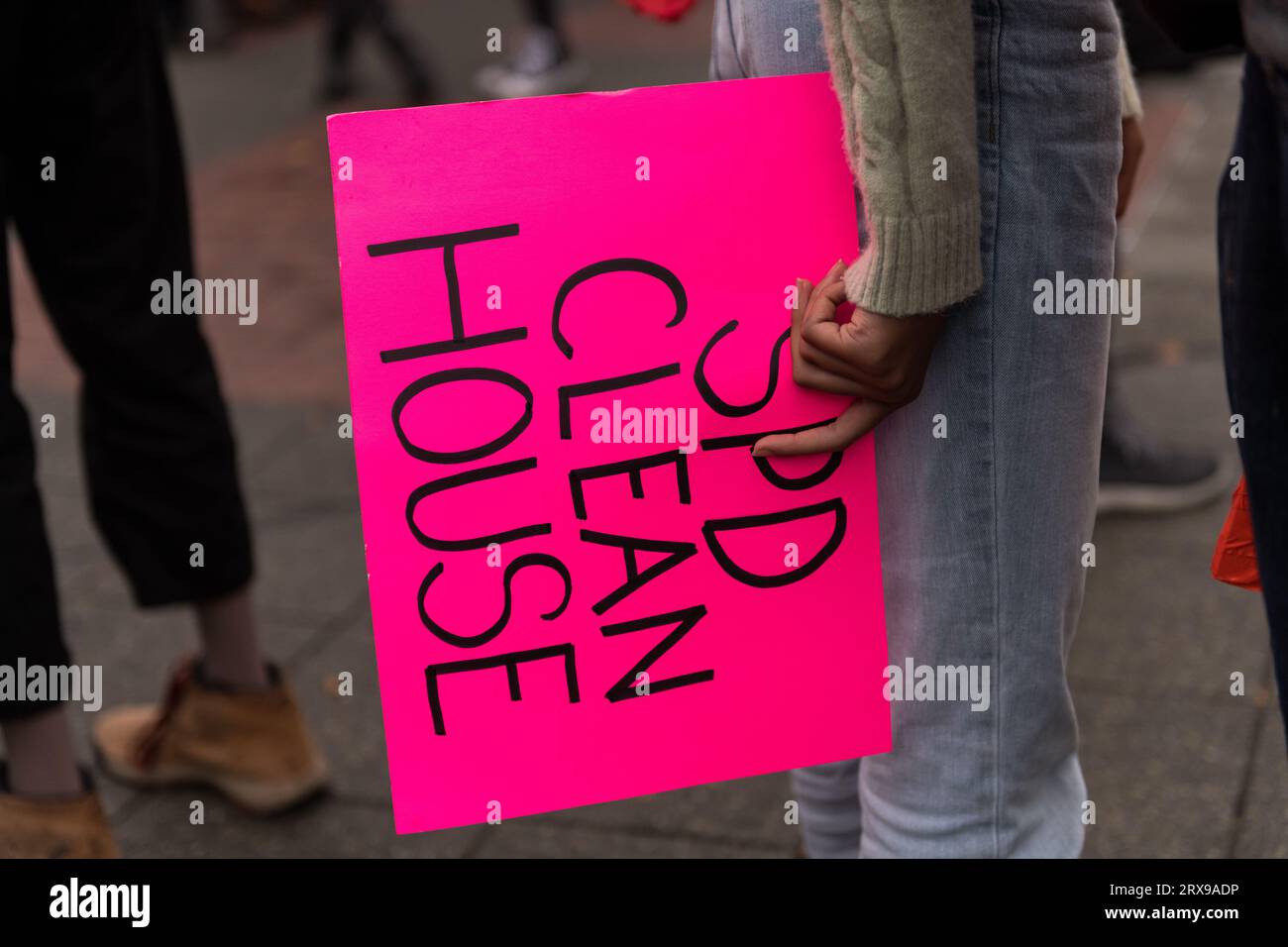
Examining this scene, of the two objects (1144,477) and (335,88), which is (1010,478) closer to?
(1144,477)

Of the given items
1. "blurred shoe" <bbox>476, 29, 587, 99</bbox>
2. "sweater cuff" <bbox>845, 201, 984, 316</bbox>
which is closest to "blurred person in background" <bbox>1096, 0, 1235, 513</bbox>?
"sweater cuff" <bbox>845, 201, 984, 316</bbox>

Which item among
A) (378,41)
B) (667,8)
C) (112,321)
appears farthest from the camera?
(378,41)

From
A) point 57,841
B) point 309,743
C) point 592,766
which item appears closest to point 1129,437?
point 309,743

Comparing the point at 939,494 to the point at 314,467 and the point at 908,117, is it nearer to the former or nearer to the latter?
the point at 908,117

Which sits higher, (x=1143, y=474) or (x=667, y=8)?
(x=667, y=8)

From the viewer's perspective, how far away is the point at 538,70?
8.06 meters

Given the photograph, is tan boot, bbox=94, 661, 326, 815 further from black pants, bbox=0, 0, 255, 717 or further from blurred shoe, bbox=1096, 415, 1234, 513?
blurred shoe, bbox=1096, 415, 1234, 513

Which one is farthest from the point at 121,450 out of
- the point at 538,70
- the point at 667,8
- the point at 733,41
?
the point at 538,70

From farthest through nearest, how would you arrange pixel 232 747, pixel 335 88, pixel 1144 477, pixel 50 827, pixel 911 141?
pixel 335 88 → pixel 1144 477 → pixel 232 747 → pixel 50 827 → pixel 911 141

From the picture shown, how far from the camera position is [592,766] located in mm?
1727

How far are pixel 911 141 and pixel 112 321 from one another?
4.73ft

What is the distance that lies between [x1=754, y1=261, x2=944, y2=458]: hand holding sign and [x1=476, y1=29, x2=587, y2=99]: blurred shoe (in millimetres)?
6549

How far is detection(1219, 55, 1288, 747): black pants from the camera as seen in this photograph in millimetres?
1404

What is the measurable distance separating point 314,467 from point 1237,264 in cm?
302
